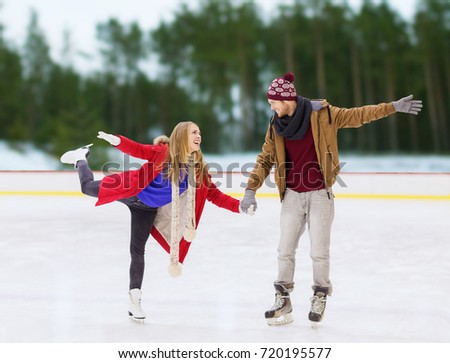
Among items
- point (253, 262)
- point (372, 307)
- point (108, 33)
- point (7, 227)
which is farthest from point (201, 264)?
point (108, 33)

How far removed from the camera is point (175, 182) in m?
3.06

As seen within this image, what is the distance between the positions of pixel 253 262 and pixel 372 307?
4.01ft

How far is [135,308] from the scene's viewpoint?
10.5 feet

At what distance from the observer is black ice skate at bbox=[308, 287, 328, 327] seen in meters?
3.14

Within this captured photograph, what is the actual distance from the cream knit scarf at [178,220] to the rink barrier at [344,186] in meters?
4.37

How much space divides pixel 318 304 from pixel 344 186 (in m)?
4.70

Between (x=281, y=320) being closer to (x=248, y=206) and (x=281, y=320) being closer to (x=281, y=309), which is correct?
(x=281, y=309)

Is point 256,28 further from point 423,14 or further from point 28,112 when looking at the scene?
point 28,112

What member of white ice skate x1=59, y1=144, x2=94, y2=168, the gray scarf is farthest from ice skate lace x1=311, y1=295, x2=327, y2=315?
white ice skate x1=59, y1=144, x2=94, y2=168

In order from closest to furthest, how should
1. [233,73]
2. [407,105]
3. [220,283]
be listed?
1. [407,105]
2. [220,283]
3. [233,73]

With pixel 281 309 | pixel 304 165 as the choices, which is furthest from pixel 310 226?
pixel 281 309

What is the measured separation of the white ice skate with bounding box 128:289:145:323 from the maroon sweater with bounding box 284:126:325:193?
0.91m

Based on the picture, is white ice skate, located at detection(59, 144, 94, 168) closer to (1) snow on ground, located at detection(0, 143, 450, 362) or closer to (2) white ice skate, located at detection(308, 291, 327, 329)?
(1) snow on ground, located at detection(0, 143, 450, 362)
